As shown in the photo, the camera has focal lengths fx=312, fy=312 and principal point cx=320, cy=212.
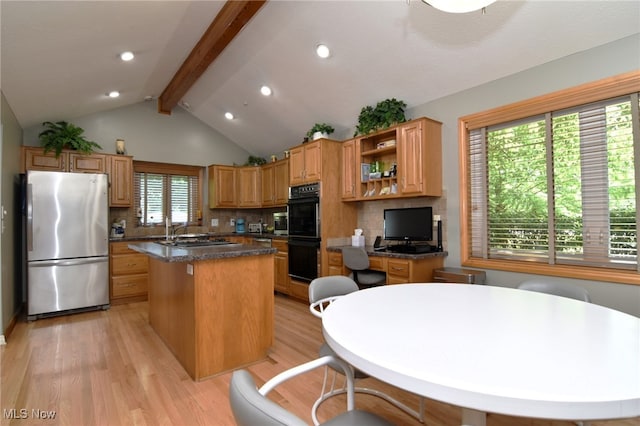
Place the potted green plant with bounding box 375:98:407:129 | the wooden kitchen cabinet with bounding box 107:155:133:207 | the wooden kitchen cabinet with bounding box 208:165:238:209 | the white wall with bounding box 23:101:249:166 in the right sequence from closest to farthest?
the potted green plant with bounding box 375:98:407:129
the wooden kitchen cabinet with bounding box 107:155:133:207
the white wall with bounding box 23:101:249:166
the wooden kitchen cabinet with bounding box 208:165:238:209

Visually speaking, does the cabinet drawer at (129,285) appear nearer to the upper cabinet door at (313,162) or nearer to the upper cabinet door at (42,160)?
the upper cabinet door at (42,160)

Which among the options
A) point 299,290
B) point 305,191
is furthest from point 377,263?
point 305,191

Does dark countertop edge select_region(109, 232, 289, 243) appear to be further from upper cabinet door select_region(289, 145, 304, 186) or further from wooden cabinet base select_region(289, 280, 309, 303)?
upper cabinet door select_region(289, 145, 304, 186)

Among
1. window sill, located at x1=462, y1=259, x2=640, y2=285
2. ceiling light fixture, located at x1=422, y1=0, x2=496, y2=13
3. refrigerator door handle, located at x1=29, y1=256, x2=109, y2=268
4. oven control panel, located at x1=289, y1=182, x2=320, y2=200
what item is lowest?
refrigerator door handle, located at x1=29, y1=256, x2=109, y2=268

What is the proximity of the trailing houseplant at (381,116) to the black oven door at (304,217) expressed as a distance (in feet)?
3.93

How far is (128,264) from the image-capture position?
4.71 meters

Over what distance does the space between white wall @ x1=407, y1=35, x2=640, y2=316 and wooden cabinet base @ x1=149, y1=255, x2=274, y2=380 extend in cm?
217

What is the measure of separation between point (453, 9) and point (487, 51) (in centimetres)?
150

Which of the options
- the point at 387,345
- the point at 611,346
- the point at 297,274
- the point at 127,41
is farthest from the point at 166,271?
the point at 611,346

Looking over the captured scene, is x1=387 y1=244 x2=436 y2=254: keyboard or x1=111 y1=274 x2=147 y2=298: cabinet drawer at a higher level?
x1=387 y1=244 x2=436 y2=254: keyboard

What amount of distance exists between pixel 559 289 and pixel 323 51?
124 inches

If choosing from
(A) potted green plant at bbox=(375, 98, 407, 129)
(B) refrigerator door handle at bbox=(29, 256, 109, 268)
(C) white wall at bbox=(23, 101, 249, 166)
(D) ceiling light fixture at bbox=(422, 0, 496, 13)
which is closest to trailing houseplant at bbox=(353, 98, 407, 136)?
(A) potted green plant at bbox=(375, 98, 407, 129)

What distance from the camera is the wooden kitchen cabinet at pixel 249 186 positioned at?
6188 mm

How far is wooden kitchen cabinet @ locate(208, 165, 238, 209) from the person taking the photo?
19.7ft
